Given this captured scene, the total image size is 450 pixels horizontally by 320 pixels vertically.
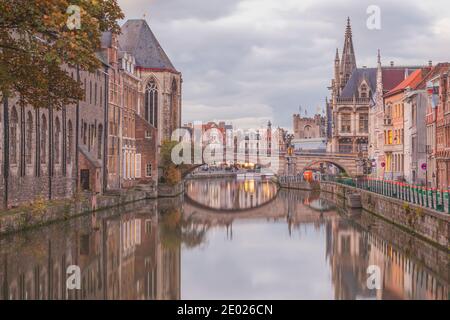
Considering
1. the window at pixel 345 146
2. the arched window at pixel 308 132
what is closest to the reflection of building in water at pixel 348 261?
the window at pixel 345 146

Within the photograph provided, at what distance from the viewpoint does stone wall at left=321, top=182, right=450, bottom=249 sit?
25.1 meters

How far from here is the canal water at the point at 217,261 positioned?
59.5ft

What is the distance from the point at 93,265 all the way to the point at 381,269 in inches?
327

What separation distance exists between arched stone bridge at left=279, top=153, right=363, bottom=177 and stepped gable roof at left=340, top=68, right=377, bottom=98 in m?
13.8

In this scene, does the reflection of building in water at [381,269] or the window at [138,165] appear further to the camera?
the window at [138,165]

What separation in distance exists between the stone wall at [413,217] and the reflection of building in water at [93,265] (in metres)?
8.67

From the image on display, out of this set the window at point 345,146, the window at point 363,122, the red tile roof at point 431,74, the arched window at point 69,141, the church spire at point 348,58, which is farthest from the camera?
the church spire at point 348,58

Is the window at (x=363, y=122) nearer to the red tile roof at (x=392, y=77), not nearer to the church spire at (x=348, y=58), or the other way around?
the church spire at (x=348, y=58)

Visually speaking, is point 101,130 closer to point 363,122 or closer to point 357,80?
point 363,122

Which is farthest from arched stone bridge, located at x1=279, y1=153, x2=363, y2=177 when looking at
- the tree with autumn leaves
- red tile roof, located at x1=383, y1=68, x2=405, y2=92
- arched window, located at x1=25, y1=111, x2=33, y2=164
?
the tree with autumn leaves

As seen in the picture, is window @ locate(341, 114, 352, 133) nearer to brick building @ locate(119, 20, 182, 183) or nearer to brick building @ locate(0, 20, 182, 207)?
brick building @ locate(0, 20, 182, 207)

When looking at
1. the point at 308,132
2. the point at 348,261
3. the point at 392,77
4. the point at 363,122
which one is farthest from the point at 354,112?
the point at 348,261
